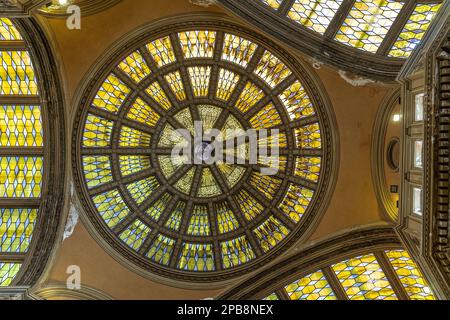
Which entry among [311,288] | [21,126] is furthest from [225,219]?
[21,126]

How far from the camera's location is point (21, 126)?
2042 centimetres

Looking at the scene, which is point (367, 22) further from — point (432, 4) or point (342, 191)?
point (342, 191)

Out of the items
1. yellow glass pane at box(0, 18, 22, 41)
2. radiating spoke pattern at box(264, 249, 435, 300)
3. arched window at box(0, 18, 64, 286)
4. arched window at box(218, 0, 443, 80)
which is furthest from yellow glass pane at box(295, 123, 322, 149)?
yellow glass pane at box(0, 18, 22, 41)

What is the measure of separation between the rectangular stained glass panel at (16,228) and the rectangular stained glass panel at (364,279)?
13.4 metres

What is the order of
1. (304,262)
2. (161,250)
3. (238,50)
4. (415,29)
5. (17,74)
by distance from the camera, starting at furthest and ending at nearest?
(161,250) → (238,50) → (17,74) → (304,262) → (415,29)

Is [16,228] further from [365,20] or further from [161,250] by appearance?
[365,20]

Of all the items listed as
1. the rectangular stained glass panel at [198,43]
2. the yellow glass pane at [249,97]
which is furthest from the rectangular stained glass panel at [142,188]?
the rectangular stained glass panel at [198,43]

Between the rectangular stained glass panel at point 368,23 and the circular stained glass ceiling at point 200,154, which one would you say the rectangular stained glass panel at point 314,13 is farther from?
the circular stained glass ceiling at point 200,154

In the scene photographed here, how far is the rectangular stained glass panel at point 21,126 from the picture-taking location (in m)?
20.1

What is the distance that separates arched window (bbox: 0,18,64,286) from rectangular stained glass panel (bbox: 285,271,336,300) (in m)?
10.6

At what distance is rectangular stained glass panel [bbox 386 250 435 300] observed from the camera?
709 inches

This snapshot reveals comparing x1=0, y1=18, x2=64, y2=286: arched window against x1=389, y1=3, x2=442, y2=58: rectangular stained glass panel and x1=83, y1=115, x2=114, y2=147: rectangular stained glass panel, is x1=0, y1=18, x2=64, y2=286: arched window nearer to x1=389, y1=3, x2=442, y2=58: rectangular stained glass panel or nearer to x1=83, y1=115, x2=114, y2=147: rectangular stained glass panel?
x1=83, y1=115, x2=114, y2=147: rectangular stained glass panel

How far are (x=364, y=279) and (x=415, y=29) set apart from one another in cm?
1068

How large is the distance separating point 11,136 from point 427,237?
1766 cm
